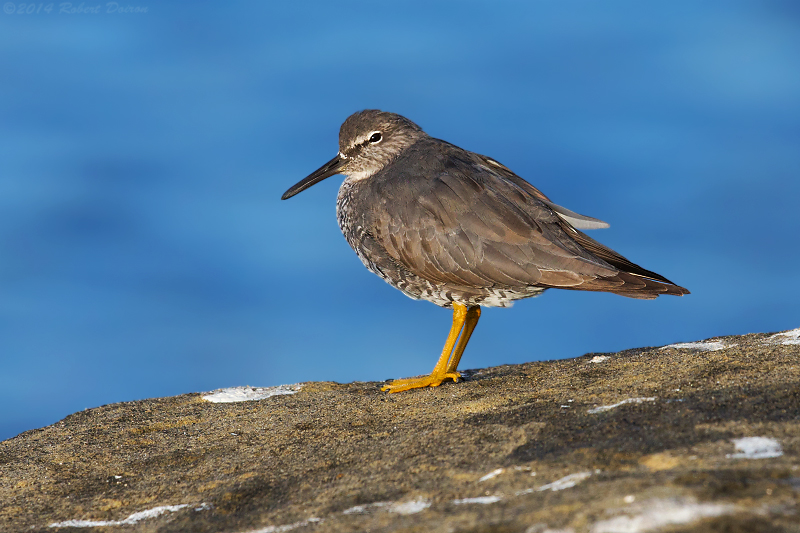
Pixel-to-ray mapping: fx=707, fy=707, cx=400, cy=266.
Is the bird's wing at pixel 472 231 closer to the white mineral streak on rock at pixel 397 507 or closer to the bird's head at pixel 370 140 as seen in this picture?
the bird's head at pixel 370 140

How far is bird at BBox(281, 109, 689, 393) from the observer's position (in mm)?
7246

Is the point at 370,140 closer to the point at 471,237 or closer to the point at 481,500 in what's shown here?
the point at 471,237

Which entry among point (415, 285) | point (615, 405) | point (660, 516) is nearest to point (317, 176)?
point (415, 285)

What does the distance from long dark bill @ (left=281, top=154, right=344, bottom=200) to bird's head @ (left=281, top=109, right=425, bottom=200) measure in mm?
16

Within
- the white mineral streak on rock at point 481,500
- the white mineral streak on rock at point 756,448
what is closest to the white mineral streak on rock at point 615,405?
the white mineral streak on rock at point 756,448

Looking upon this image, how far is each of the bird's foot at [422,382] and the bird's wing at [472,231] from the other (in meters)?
1.22

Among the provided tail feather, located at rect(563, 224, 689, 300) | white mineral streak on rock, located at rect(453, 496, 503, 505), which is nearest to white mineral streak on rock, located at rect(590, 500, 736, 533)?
white mineral streak on rock, located at rect(453, 496, 503, 505)

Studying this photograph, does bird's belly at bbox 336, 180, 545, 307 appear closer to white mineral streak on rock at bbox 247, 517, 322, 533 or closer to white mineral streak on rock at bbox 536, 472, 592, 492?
white mineral streak on rock at bbox 536, 472, 592, 492

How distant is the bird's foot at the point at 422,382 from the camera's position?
8.09m

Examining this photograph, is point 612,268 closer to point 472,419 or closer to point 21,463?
point 472,419

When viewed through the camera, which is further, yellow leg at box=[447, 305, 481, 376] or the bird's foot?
yellow leg at box=[447, 305, 481, 376]

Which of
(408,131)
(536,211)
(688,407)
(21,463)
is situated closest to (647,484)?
(688,407)

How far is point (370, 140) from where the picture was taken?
929 cm

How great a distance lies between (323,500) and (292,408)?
3087 mm
